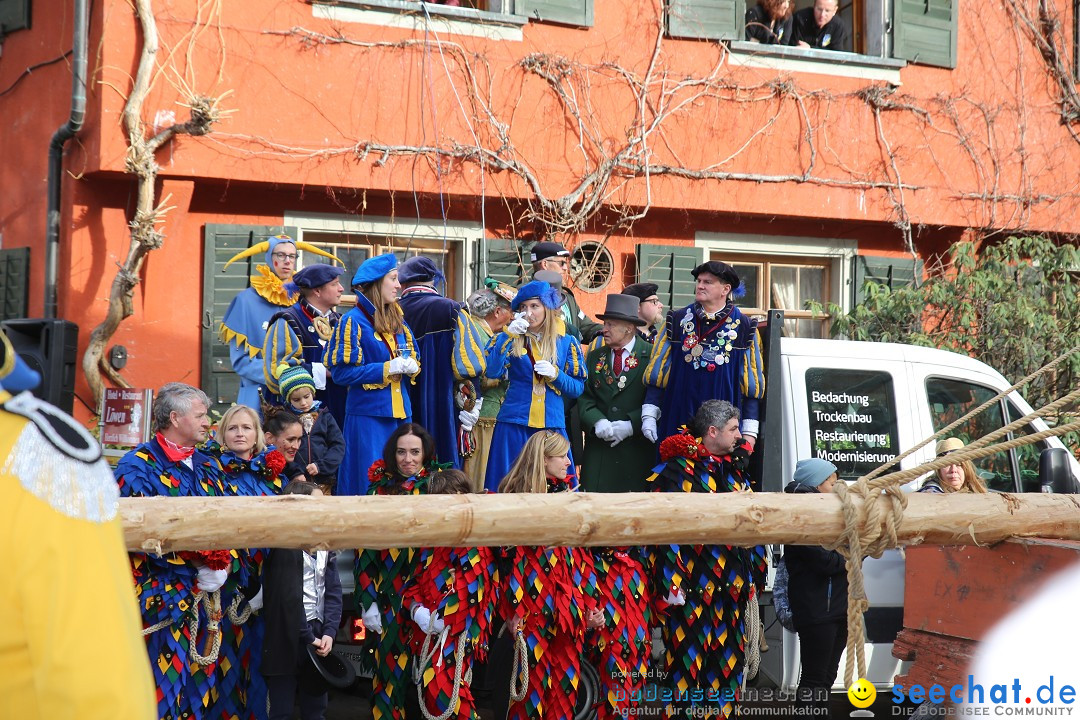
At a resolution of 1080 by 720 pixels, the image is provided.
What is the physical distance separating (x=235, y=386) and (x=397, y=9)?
3158 millimetres

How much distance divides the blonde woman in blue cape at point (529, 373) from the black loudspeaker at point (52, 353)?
250cm

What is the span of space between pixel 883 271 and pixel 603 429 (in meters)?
5.58

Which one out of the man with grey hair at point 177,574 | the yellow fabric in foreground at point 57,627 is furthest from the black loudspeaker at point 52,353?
the yellow fabric in foreground at point 57,627

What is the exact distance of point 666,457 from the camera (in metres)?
5.94

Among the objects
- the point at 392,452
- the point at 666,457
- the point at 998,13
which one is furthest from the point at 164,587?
the point at 998,13

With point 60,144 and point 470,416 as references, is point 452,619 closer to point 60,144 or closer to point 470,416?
point 470,416

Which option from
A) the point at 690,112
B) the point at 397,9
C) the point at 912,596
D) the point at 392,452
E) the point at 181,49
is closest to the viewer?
the point at 912,596

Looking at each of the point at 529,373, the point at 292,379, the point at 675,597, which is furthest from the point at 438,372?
the point at 675,597

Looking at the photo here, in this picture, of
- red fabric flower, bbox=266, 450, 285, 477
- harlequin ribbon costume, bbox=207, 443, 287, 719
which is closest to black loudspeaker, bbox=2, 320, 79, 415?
harlequin ribbon costume, bbox=207, 443, 287, 719

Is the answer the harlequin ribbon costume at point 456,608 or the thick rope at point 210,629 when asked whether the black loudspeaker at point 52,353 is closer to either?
the thick rope at point 210,629

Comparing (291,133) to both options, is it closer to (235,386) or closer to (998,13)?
(235,386)

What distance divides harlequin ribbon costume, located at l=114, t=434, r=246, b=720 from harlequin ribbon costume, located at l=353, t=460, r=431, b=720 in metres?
0.60

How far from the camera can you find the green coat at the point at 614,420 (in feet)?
23.1

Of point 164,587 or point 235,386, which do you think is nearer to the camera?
point 164,587
